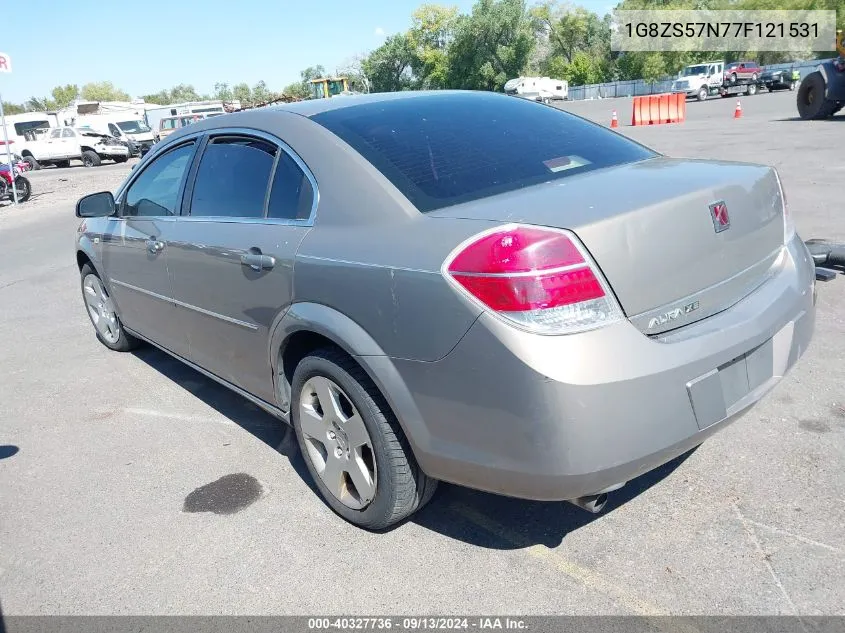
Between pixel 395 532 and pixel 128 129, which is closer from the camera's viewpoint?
pixel 395 532

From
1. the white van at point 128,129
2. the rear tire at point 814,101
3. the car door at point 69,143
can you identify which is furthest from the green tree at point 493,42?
the rear tire at point 814,101

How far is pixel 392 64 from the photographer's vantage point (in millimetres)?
80062

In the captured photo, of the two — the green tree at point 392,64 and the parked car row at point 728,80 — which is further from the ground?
the green tree at point 392,64

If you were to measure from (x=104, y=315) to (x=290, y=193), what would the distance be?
3106 mm

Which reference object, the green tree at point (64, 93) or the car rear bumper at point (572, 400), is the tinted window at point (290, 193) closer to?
the car rear bumper at point (572, 400)

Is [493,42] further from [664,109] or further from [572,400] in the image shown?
[572,400]

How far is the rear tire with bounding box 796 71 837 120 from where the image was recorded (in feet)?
63.3

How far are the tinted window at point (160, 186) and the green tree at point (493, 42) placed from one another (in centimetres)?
6950

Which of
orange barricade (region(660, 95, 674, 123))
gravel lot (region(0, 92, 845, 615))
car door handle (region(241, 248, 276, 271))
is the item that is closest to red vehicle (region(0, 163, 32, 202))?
gravel lot (region(0, 92, 845, 615))

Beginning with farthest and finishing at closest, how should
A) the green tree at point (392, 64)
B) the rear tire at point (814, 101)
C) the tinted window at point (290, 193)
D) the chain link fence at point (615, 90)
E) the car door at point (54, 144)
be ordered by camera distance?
the green tree at point (392, 64), the chain link fence at point (615, 90), the car door at point (54, 144), the rear tire at point (814, 101), the tinted window at point (290, 193)

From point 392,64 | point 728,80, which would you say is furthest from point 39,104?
point 728,80

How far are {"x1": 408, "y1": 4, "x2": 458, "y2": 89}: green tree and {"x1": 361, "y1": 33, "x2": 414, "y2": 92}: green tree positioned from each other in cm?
83

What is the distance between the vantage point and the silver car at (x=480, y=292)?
2.18m

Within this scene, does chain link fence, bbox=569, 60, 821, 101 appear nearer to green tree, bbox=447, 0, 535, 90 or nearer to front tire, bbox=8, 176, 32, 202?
green tree, bbox=447, 0, 535, 90
